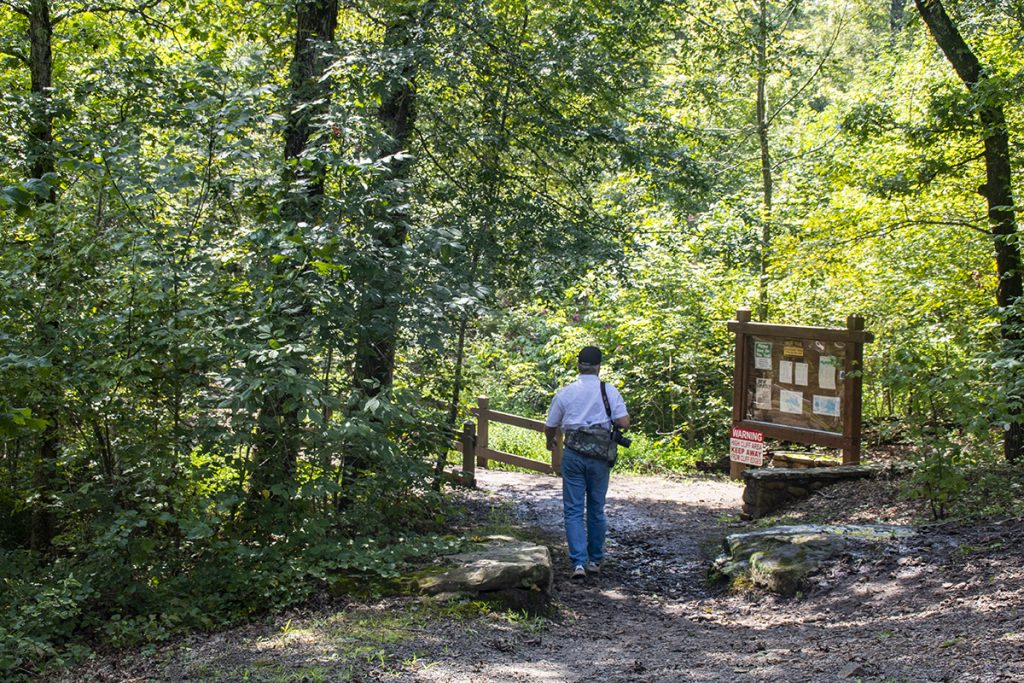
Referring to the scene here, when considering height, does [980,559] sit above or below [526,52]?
below

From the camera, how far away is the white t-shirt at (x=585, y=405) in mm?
7484

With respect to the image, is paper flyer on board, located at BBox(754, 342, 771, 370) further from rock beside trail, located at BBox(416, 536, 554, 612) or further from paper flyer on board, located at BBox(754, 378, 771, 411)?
rock beside trail, located at BBox(416, 536, 554, 612)

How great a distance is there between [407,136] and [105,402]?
4.82 meters

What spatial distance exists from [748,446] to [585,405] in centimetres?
560

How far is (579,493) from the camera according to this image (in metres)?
7.60

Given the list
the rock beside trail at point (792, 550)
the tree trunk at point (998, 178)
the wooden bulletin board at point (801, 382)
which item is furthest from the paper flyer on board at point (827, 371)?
the rock beside trail at point (792, 550)

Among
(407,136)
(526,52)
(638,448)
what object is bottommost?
(638,448)

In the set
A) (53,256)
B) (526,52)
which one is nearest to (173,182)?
(53,256)

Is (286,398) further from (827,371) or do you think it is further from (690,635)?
(827,371)

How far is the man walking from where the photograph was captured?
24.5ft

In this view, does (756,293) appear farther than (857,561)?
Yes

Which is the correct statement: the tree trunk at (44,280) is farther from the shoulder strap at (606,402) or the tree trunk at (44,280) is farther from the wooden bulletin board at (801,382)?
the wooden bulletin board at (801,382)

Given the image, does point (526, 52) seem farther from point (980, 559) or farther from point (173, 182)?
point (980, 559)

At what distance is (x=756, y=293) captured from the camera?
1548 cm
